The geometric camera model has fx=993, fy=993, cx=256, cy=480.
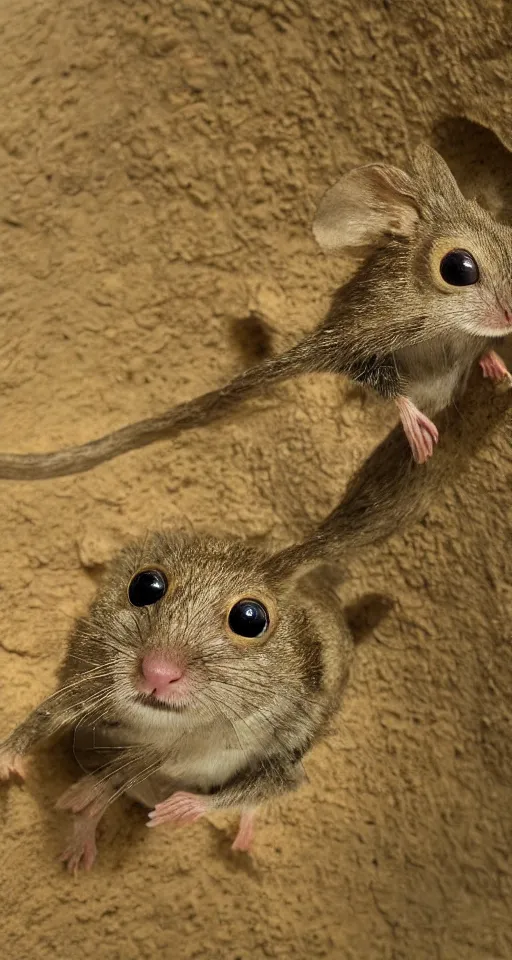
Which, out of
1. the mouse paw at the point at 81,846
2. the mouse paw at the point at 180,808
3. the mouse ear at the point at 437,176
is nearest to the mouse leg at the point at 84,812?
the mouse paw at the point at 81,846

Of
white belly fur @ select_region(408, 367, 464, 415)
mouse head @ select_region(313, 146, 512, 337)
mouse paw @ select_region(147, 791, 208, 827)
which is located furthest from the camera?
mouse paw @ select_region(147, 791, 208, 827)

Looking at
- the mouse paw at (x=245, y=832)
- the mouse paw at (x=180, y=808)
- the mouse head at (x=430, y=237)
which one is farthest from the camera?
the mouse paw at (x=245, y=832)

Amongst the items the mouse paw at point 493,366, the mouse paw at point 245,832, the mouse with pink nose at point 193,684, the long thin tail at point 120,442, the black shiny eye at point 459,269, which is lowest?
the mouse paw at point 245,832

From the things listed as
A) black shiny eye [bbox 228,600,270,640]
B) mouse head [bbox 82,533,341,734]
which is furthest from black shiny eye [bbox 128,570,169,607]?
black shiny eye [bbox 228,600,270,640]

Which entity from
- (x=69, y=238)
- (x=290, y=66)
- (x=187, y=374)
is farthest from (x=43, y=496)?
(x=290, y=66)

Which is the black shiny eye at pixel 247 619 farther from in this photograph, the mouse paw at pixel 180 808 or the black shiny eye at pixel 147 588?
the mouse paw at pixel 180 808

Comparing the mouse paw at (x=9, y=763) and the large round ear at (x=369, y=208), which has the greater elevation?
the large round ear at (x=369, y=208)

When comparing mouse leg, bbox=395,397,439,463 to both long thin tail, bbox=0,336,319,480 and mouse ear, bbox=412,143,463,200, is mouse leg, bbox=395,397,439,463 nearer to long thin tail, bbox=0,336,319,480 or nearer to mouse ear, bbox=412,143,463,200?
mouse ear, bbox=412,143,463,200

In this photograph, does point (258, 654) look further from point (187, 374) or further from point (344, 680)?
point (187, 374)
